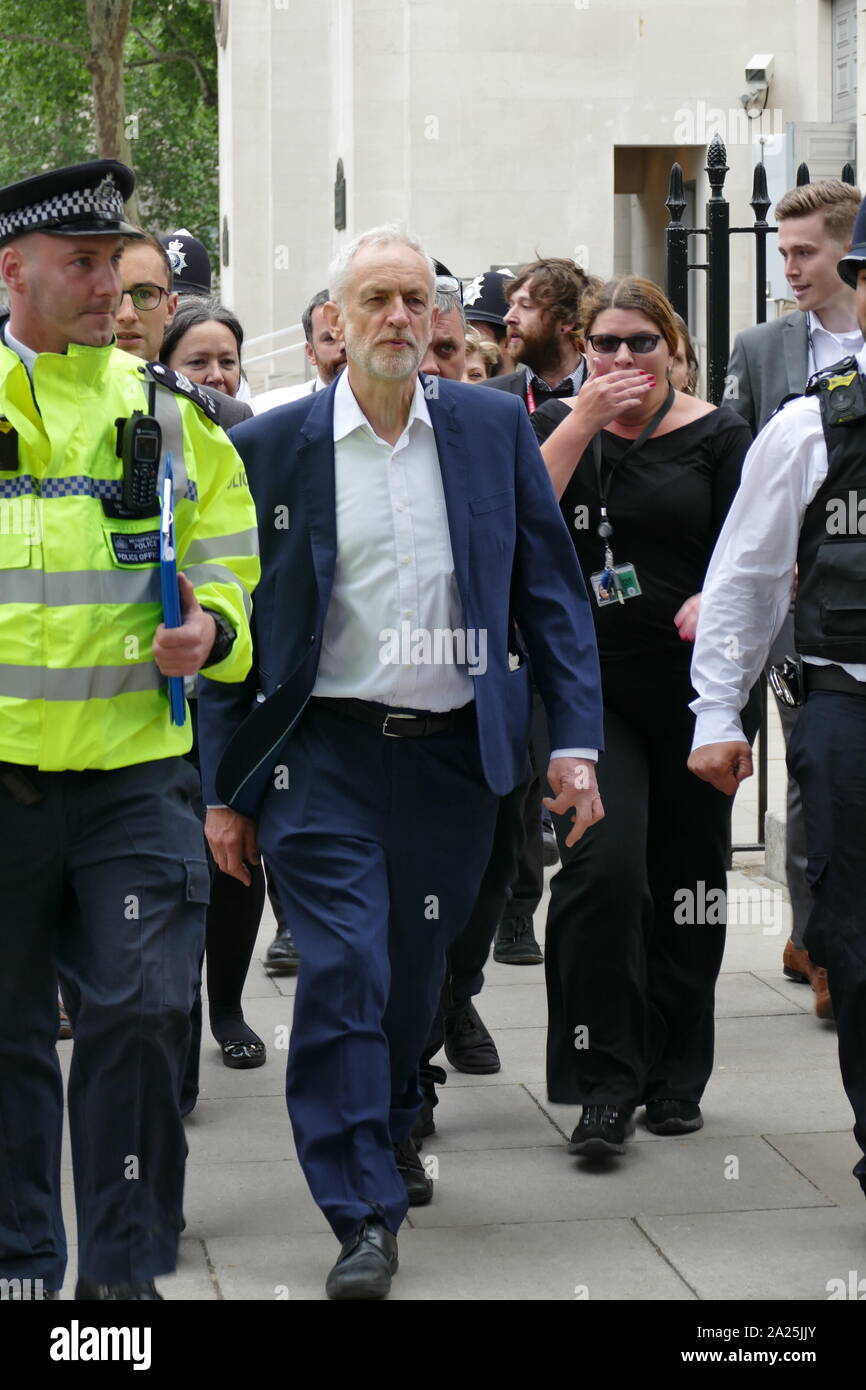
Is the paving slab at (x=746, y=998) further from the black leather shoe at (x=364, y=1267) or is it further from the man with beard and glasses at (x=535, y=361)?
the black leather shoe at (x=364, y=1267)

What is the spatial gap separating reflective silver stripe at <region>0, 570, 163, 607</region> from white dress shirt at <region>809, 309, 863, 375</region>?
3.63 meters

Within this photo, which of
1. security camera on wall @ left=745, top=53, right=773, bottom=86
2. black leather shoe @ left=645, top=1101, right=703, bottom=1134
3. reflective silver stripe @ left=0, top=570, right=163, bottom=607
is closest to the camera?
reflective silver stripe @ left=0, top=570, right=163, bottom=607

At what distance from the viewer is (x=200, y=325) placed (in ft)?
21.3

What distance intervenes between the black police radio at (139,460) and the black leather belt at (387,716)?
A: 0.78 m

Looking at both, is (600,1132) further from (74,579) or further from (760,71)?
(760,71)

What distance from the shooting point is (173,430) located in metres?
4.05

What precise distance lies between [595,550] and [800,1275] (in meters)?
1.89

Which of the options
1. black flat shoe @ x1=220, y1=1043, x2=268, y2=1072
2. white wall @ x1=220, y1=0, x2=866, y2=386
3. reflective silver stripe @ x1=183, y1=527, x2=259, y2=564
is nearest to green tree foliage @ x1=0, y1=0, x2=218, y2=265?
white wall @ x1=220, y1=0, x2=866, y2=386

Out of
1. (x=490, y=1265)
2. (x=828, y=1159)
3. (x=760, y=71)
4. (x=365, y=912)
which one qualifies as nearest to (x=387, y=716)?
(x=365, y=912)

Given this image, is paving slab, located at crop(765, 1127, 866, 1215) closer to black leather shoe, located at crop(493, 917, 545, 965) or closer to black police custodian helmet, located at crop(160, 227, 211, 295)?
black leather shoe, located at crop(493, 917, 545, 965)

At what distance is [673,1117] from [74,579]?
2.39 m

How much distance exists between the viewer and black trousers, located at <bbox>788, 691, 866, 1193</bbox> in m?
4.49
